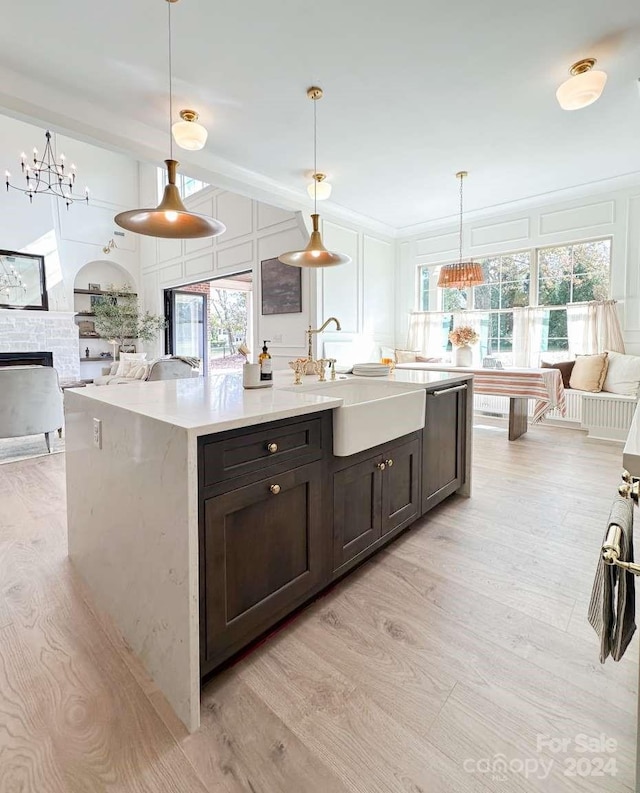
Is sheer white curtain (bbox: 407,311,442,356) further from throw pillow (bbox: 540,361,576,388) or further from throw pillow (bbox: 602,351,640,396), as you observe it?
throw pillow (bbox: 602,351,640,396)

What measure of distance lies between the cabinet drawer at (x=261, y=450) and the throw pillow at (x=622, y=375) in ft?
13.9

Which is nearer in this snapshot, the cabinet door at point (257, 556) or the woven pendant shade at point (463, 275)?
the cabinet door at point (257, 556)

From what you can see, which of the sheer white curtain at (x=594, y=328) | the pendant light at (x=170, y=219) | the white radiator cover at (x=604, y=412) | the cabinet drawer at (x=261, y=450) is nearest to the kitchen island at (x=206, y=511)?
the cabinet drawer at (x=261, y=450)

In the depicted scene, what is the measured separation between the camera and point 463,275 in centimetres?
431

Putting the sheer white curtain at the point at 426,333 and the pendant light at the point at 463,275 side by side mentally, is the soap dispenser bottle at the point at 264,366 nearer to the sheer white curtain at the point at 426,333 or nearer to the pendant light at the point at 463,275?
the pendant light at the point at 463,275

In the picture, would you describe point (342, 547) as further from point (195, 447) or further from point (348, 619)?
point (195, 447)

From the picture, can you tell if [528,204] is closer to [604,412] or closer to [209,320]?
[604,412]

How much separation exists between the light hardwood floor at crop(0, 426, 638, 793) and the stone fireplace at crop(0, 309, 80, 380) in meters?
6.18

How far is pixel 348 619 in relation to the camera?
5.33 feet

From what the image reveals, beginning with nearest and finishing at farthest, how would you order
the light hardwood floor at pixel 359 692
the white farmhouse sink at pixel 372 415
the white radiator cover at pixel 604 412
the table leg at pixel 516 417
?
the light hardwood floor at pixel 359 692, the white farmhouse sink at pixel 372 415, the white radiator cover at pixel 604 412, the table leg at pixel 516 417

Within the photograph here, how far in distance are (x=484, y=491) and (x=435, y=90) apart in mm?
2891

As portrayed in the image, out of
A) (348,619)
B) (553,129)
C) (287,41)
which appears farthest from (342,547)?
(553,129)

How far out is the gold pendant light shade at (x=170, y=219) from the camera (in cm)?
186

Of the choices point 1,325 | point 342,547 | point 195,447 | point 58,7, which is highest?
point 58,7
